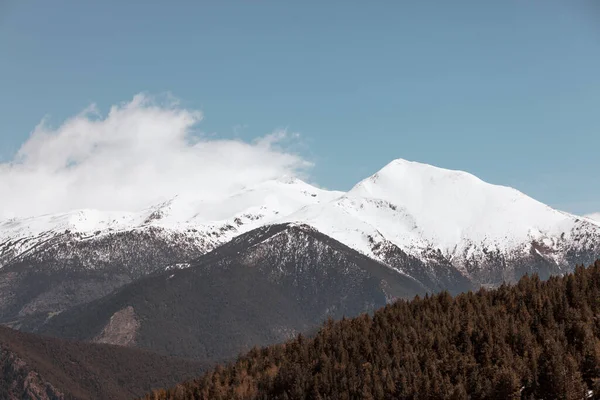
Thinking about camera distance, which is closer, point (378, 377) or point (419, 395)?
point (419, 395)

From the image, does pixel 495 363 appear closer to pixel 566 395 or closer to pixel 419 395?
pixel 419 395

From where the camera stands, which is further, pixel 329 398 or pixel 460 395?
pixel 329 398

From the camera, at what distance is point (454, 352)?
7830 inches

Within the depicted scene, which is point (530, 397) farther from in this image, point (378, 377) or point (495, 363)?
point (378, 377)

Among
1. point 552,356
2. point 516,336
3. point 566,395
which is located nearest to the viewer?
point 566,395

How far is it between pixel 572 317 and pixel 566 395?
4562 centimetres

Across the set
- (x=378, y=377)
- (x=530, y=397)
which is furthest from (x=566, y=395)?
(x=378, y=377)

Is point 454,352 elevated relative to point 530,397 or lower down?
elevated

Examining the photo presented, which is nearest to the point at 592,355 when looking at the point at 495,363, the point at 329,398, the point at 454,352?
the point at 495,363

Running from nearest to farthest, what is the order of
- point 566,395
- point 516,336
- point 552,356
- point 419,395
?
point 566,395, point 552,356, point 419,395, point 516,336

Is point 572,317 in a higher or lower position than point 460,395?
higher

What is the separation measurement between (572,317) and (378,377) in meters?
52.3

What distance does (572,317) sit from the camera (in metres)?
196

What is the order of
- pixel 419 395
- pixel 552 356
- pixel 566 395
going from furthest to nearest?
1. pixel 419 395
2. pixel 552 356
3. pixel 566 395
